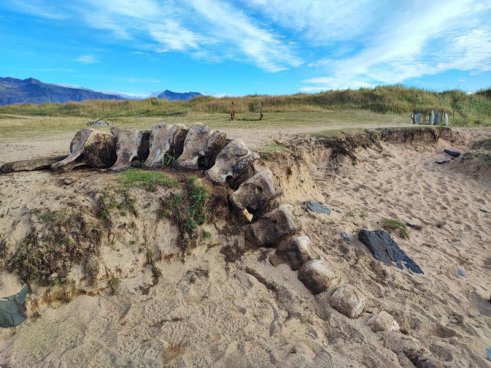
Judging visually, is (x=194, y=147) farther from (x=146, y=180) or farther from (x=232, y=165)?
(x=146, y=180)

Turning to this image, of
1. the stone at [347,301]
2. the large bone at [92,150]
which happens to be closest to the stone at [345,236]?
the stone at [347,301]

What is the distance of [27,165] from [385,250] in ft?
18.4

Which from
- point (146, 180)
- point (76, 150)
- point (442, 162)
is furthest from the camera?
point (442, 162)

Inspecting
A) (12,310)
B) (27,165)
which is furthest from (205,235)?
(27,165)

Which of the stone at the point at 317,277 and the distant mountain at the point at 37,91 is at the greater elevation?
the distant mountain at the point at 37,91

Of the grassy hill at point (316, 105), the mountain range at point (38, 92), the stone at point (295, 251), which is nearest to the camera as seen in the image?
the stone at point (295, 251)

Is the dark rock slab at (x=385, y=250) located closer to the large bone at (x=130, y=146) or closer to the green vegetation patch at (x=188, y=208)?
the green vegetation patch at (x=188, y=208)

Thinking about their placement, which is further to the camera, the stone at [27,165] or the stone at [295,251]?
the stone at [27,165]

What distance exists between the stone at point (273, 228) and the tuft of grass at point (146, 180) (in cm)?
133

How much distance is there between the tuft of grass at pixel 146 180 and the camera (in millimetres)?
5312

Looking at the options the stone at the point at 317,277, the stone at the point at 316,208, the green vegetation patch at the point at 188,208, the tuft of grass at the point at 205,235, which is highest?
the green vegetation patch at the point at 188,208

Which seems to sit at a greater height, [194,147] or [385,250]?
[194,147]

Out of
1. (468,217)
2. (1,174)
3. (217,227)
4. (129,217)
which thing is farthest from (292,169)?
(1,174)

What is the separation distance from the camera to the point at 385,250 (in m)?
5.64
